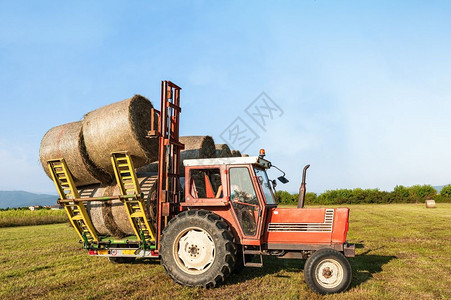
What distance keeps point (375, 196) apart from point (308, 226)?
148ft

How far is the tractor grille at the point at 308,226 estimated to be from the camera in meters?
6.75

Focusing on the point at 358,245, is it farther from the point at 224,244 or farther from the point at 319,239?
the point at 224,244

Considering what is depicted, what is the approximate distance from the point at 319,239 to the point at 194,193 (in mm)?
2495

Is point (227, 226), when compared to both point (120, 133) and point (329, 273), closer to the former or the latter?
point (329, 273)

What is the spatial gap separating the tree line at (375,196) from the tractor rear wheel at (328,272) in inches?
1633

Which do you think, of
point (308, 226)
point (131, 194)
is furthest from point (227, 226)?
point (131, 194)

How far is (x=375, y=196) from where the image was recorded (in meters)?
48.0

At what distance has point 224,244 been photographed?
641 centimetres

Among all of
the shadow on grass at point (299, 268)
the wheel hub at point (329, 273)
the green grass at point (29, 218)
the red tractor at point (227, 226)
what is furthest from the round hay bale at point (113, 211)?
the green grass at point (29, 218)

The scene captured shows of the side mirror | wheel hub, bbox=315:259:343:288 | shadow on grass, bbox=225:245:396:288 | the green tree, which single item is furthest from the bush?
wheel hub, bbox=315:259:343:288

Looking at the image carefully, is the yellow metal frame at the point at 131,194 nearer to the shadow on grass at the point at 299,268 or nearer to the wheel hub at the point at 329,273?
the shadow on grass at the point at 299,268

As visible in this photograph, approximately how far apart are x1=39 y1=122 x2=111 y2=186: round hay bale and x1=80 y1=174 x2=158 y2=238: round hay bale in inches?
17.0

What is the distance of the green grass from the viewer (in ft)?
87.7

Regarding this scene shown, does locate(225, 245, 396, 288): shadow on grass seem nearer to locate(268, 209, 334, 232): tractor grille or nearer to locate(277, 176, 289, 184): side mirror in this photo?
locate(268, 209, 334, 232): tractor grille
